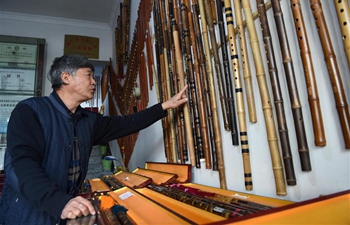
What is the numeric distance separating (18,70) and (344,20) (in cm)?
412

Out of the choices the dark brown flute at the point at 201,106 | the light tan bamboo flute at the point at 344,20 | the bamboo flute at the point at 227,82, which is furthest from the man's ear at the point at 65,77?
the light tan bamboo flute at the point at 344,20

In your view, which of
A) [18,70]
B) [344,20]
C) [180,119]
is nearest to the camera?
[344,20]

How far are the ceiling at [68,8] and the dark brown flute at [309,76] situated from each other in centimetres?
364

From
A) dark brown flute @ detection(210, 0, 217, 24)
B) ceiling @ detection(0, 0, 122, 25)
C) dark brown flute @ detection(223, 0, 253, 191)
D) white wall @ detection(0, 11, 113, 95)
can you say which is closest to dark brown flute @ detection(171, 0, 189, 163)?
dark brown flute @ detection(210, 0, 217, 24)

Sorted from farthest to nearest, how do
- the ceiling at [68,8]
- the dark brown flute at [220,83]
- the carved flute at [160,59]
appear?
the ceiling at [68,8], the carved flute at [160,59], the dark brown flute at [220,83]

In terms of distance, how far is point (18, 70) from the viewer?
3551 mm

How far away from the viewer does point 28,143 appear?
90cm

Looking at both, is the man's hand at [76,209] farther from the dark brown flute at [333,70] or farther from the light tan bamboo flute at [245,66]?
the dark brown flute at [333,70]

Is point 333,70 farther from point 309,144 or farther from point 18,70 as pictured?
point 18,70

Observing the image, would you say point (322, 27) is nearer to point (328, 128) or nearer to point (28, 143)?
point (328, 128)

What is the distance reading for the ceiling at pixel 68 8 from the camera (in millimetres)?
3668

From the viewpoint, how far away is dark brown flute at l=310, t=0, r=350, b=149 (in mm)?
519

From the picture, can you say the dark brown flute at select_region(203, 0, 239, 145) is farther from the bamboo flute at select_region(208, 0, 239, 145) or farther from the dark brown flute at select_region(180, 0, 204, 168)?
the dark brown flute at select_region(180, 0, 204, 168)

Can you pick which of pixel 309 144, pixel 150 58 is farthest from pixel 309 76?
pixel 150 58
